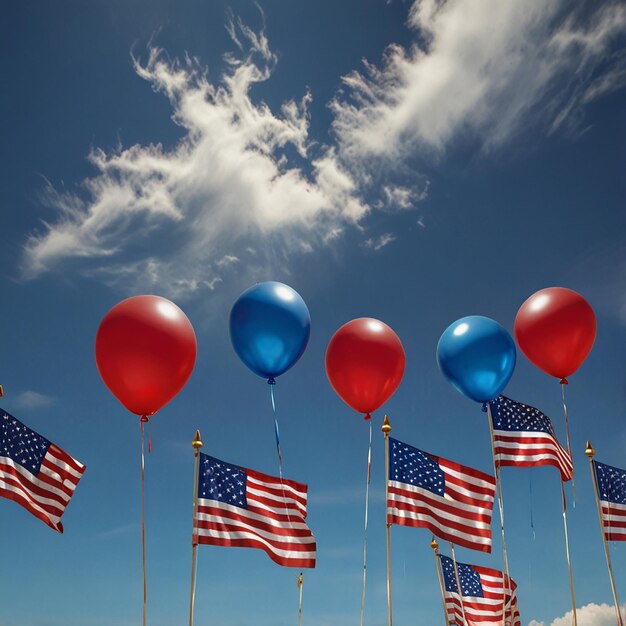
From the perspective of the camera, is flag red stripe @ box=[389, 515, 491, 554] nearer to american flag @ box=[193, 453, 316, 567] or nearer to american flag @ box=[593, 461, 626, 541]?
american flag @ box=[193, 453, 316, 567]

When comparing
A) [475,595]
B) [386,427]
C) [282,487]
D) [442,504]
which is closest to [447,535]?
[442,504]

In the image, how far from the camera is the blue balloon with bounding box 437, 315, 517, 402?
43.9 feet

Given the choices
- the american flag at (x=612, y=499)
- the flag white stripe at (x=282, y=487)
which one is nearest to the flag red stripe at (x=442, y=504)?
the flag white stripe at (x=282, y=487)

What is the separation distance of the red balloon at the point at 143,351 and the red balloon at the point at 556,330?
693 centimetres

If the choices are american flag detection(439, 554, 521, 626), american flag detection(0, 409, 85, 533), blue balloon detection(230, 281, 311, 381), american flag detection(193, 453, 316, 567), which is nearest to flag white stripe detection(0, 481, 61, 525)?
american flag detection(0, 409, 85, 533)

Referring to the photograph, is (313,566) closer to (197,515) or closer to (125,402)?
(197,515)

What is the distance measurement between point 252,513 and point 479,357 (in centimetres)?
520

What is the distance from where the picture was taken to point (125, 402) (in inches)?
445

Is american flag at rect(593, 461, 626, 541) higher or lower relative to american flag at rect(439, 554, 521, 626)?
higher

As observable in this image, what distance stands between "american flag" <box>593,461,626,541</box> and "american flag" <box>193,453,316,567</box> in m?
6.29

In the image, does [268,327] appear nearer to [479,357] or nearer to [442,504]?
[479,357]

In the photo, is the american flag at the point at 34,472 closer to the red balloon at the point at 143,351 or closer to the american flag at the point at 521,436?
the red balloon at the point at 143,351

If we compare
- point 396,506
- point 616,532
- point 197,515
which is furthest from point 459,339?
point 197,515

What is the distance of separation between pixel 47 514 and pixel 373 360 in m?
6.14
